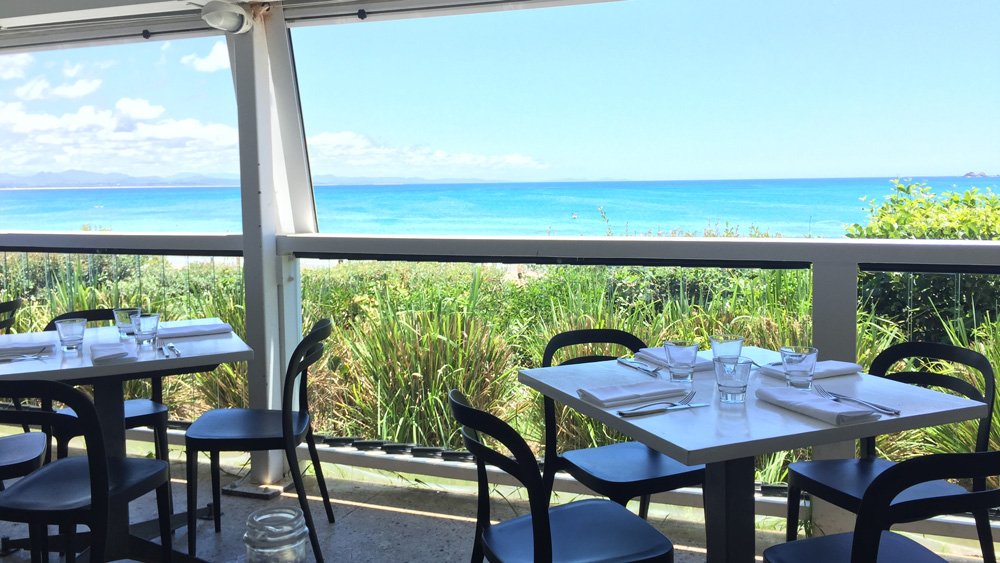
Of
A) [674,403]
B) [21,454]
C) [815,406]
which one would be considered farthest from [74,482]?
[815,406]

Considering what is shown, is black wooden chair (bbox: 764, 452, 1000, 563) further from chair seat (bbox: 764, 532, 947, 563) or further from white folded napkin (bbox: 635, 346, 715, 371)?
white folded napkin (bbox: 635, 346, 715, 371)

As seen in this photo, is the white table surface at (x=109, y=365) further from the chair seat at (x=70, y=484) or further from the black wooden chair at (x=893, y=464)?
the black wooden chair at (x=893, y=464)

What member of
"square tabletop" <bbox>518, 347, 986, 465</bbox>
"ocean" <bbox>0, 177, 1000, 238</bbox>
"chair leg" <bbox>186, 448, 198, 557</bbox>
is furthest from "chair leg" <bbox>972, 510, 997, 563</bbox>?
"ocean" <bbox>0, 177, 1000, 238</bbox>

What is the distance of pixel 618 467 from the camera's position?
2441mm

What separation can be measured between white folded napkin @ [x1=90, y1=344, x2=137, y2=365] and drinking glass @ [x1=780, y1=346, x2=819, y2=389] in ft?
6.82

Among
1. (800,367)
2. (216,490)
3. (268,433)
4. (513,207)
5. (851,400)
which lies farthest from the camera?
(513,207)

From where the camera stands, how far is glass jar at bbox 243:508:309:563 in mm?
1414

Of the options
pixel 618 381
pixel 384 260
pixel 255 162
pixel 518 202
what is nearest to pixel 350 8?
pixel 255 162

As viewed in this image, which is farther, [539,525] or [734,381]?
[734,381]

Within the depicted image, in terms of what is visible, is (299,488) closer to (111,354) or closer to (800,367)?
(111,354)

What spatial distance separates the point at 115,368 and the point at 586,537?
1617mm

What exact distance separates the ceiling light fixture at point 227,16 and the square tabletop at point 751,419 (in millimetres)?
2208

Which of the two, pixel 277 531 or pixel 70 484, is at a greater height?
pixel 277 531

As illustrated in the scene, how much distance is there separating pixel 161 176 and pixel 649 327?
31620mm
